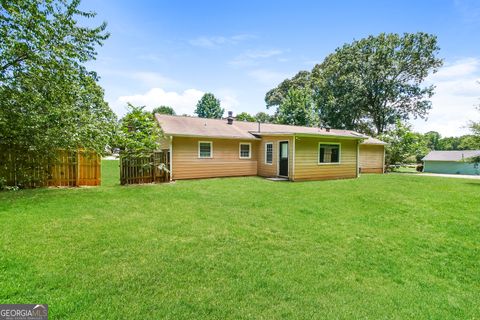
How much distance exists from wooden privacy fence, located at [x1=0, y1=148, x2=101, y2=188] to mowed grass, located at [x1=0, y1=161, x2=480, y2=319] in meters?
1.54

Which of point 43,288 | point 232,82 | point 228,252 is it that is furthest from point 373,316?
point 232,82

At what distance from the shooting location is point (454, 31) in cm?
1558

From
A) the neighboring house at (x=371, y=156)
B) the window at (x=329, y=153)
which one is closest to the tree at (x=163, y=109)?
the neighboring house at (x=371, y=156)

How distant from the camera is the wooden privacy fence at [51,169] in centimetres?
852

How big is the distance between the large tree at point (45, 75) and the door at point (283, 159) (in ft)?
29.6

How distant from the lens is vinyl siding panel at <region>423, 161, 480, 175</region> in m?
30.6

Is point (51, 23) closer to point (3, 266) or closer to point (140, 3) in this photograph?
point (140, 3)

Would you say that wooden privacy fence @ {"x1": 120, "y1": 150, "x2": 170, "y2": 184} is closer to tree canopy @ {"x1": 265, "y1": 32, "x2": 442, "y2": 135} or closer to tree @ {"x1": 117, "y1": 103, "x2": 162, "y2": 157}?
tree @ {"x1": 117, "y1": 103, "x2": 162, "y2": 157}

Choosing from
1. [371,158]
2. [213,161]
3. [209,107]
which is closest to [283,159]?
[213,161]

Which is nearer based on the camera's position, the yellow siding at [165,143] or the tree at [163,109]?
the yellow siding at [165,143]

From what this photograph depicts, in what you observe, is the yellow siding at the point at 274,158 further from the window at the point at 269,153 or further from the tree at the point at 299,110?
the tree at the point at 299,110

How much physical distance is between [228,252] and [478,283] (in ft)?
13.0

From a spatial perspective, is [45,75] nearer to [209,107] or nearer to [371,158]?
[371,158]

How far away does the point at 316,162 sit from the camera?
14195mm
